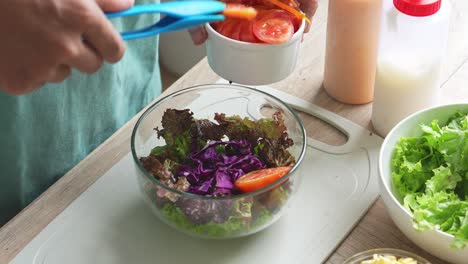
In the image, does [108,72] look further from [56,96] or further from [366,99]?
[366,99]

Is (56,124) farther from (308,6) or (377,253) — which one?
(377,253)

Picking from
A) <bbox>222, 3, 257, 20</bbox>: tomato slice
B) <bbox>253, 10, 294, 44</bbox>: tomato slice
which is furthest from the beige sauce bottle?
<bbox>222, 3, 257, 20</bbox>: tomato slice

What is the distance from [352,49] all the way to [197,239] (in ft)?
1.24

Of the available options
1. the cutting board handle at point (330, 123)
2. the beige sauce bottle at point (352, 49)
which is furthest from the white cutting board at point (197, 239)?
the beige sauce bottle at point (352, 49)

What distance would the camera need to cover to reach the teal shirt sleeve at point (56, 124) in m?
→ 1.04

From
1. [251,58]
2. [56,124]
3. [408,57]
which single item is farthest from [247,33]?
[56,124]

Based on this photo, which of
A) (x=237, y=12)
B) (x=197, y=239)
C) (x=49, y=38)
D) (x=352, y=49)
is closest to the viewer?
(x=49, y=38)

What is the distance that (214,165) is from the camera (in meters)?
0.93

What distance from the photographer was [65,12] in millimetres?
727

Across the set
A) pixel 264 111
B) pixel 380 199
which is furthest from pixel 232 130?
pixel 380 199

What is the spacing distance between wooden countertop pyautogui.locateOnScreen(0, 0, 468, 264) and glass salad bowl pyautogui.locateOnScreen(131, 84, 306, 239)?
3.7 inches

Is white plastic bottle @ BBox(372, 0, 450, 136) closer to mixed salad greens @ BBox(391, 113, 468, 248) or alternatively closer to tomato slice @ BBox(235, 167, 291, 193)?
mixed salad greens @ BBox(391, 113, 468, 248)

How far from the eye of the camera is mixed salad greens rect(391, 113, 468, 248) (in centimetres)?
85

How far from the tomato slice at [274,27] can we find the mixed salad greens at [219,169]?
0.38ft
